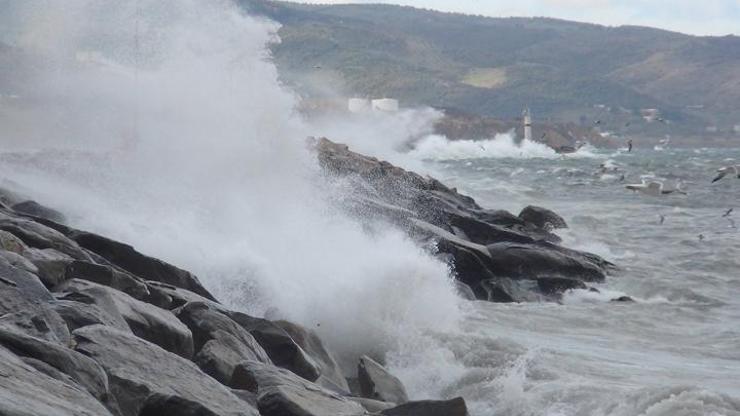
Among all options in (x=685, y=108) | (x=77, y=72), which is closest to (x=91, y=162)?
(x=77, y=72)

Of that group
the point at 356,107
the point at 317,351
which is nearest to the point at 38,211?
the point at 317,351

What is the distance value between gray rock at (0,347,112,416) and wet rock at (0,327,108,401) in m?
0.20

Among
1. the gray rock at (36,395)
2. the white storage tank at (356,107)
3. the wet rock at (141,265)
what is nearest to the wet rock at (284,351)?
the wet rock at (141,265)

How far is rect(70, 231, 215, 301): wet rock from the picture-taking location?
33.1ft

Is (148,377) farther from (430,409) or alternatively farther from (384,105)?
(384,105)

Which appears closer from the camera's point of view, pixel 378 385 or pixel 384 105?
pixel 378 385

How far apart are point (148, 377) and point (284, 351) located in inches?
96.1

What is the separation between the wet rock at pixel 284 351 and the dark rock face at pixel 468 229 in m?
7.64

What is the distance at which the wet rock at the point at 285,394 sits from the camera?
6.66m

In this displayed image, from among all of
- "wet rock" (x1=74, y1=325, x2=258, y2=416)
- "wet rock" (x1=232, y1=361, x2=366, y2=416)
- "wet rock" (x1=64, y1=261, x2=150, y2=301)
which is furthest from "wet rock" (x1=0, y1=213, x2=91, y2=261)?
"wet rock" (x1=74, y1=325, x2=258, y2=416)

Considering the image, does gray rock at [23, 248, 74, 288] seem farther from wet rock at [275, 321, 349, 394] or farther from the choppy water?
the choppy water

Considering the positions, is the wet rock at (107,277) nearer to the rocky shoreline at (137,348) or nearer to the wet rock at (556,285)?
the rocky shoreline at (137,348)

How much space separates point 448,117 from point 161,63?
109737mm

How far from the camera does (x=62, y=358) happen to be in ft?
19.3
